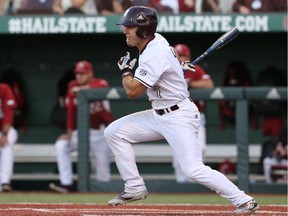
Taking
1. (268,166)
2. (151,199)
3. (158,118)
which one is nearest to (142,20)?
(158,118)

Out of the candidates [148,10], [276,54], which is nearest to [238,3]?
[276,54]

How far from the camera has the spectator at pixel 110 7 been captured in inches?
476

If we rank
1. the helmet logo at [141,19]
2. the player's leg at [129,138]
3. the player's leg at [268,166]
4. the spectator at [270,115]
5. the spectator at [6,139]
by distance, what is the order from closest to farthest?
the helmet logo at [141,19], the player's leg at [129,138], the spectator at [6,139], the player's leg at [268,166], the spectator at [270,115]

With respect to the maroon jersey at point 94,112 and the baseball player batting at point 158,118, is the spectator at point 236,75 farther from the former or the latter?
the baseball player batting at point 158,118

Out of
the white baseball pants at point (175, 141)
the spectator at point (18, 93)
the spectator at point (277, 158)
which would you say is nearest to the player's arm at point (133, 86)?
the white baseball pants at point (175, 141)

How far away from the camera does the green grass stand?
28.3 ft

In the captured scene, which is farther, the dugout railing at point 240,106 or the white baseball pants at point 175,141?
the dugout railing at point 240,106

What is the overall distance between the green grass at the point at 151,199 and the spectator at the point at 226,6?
3018 mm

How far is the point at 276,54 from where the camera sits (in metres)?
13.1

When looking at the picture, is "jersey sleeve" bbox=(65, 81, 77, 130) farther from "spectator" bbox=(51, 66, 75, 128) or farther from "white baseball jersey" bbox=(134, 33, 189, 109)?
"white baseball jersey" bbox=(134, 33, 189, 109)

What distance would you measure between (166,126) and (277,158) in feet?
15.2

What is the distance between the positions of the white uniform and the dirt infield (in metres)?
0.43

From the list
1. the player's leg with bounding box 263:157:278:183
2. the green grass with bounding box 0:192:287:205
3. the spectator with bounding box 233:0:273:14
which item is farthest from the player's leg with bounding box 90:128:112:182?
the spectator with bounding box 233:0:273:14

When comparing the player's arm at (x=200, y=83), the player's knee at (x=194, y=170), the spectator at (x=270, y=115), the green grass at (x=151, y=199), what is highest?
the player's arm at (x=200, y=83)
